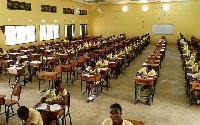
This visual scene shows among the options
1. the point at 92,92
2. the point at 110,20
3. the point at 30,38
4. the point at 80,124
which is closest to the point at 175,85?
the point at 92,92

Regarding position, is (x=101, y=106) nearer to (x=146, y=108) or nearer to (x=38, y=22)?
(x=146, y=108)

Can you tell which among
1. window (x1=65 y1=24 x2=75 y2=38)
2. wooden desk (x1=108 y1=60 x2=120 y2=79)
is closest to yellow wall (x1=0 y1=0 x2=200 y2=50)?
window (x1=65 y1=24 x2=75 y2=38)

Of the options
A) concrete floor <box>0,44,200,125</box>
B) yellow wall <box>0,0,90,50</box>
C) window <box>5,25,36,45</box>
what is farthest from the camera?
window <box>5,25,36,45</box>

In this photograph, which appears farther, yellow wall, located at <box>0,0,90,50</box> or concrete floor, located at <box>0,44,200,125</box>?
yellow wall, located at <box>0,0,90,50</box>

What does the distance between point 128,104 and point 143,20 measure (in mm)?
23306

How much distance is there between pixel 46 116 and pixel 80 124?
5.78 ft

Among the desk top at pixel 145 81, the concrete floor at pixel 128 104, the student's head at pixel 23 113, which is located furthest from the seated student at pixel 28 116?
the desk top at pixel 145 81

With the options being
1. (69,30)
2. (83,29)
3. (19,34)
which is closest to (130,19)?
(83,29)

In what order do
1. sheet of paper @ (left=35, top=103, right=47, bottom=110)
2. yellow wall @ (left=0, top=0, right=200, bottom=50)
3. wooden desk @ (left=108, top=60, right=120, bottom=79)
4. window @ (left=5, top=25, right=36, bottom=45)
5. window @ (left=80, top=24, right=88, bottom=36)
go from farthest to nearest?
1. window @ (left=80, top=24, right=88, bottom=36)
2. yellow wall @ (left=0, top=0, right=200, bottom=50)
3. window @ (left=5, top=25, right=36, bottom=45)
4. wooden desk @ (left=108, top=60, right=120, bottom=79)
5. sheet of paper @ (left=35, top=103, right=47, bottom=110)

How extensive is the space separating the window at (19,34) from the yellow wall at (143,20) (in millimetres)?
14103

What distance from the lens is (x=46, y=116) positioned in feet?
14.8

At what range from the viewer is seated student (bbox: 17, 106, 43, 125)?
3814mm

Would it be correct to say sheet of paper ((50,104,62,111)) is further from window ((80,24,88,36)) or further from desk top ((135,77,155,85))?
window ((80,24,88,36))

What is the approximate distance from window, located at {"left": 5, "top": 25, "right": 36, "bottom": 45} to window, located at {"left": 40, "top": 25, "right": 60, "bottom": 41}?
1.38 m
